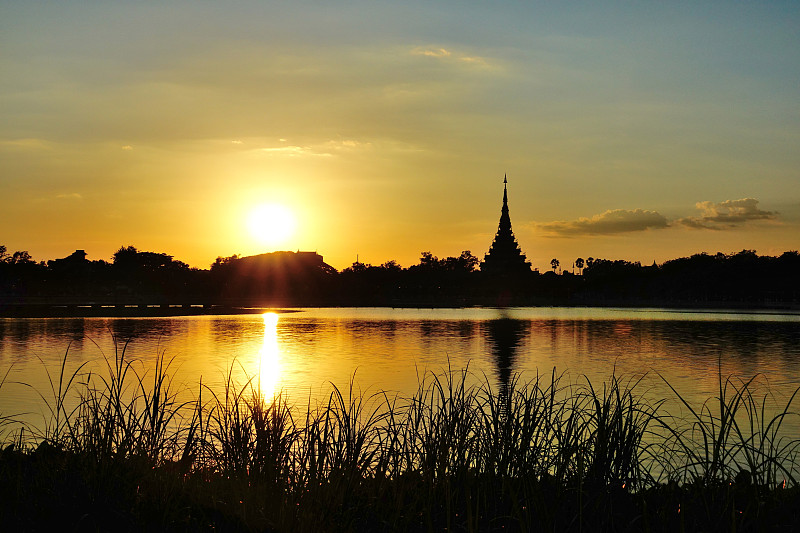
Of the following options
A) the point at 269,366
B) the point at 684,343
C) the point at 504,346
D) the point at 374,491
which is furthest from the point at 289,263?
the point at 374,491

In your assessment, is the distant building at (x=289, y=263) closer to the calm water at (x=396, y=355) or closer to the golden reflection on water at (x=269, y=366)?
the calm water at (x=396, y=355)

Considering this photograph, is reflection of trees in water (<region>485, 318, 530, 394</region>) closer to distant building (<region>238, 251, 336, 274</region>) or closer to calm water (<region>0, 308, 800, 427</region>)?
calm water (<region>0, 308, 800, 427</region>)

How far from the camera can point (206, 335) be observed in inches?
1543

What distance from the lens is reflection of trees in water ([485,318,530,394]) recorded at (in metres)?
22.2

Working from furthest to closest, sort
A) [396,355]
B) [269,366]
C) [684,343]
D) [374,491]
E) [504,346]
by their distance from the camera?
[684,343]
[504,346]
[396,355]
[269,366]
[374,491]

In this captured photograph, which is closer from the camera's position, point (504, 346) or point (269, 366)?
point (269, 366)

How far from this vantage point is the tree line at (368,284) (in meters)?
110

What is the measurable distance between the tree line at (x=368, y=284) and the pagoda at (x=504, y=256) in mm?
1915

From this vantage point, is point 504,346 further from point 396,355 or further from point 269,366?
point 269,366

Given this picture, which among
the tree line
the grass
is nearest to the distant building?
the tree line

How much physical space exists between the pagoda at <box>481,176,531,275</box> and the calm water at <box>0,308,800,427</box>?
9211 cm

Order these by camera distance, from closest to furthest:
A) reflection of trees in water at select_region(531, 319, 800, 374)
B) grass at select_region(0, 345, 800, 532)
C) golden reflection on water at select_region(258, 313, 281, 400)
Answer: grass at select_region(0, 345, 800, 532), golden reflection on water at select_region(258, 313, 281, 400), reflection of trees in water at select_region(531, 319, 800, 374)

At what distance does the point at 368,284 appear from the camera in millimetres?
127812

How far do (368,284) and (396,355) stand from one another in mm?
99710
